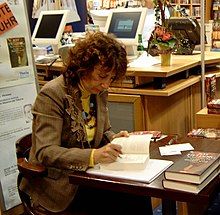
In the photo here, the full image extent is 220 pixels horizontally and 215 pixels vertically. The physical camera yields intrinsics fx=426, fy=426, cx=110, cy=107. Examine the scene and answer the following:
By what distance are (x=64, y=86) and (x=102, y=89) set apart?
0.55 ft

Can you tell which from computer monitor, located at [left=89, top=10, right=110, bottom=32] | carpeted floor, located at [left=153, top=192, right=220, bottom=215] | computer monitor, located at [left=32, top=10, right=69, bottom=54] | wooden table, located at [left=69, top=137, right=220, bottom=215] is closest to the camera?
wooden table, located at [left=69, top=137, right=220, bottom=215]

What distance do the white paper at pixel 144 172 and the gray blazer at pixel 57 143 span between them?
0.27ft

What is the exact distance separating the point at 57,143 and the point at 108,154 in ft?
0.82

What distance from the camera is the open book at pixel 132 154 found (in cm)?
164

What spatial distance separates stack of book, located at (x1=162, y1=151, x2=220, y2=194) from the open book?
0.13 metres

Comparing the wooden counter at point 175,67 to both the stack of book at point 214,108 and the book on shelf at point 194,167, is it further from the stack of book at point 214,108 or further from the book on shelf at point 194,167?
the book on shelf at point 194,167

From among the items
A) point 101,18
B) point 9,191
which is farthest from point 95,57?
point 101,18

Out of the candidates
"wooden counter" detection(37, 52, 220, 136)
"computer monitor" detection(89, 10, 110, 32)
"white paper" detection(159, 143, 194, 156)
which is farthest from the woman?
"computer monitor" detection(89, 10, 110, 32)

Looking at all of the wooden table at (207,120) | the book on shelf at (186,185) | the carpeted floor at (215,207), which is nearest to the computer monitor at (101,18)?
the wooden table at (207,120)

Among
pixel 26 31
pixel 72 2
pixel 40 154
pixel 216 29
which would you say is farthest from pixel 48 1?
pixel 40 154

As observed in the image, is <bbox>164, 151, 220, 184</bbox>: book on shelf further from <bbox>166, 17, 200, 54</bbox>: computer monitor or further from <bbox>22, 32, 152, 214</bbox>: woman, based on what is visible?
<bbox>166, 17, 200, 54</bbox>: computer monitor

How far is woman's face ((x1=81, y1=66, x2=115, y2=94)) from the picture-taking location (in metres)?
1.81

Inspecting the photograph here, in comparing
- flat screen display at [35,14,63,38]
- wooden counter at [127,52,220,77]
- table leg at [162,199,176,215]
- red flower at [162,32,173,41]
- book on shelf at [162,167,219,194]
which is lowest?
table leg at [162,199,176,215]

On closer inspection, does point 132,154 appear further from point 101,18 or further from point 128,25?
point 101,18
